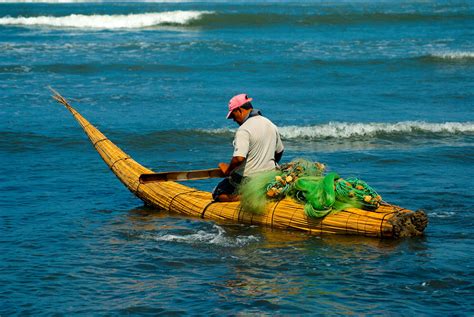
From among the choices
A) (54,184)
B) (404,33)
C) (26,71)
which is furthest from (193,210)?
(404,33)

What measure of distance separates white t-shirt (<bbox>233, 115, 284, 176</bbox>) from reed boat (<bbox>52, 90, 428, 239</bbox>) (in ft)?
1.43

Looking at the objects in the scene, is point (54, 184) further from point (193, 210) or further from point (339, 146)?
point (339, 146)

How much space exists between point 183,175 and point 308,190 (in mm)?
1471

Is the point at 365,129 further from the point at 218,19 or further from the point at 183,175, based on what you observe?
the point at 218,19

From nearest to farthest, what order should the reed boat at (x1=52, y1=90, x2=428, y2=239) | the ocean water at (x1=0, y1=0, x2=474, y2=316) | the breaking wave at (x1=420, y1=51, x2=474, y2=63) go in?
the ocean water at (x1=0, y1=0, x2=474, y2=316) → the reed boat at (x1=52, y1=90, x2=428, y2=239) → the breaking wave at (x1=420, y1=51, x2=474, y2=63)

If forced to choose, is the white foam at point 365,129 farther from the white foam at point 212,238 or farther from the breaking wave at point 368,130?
the white foam at point 212,238

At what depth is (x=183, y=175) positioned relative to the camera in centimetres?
908

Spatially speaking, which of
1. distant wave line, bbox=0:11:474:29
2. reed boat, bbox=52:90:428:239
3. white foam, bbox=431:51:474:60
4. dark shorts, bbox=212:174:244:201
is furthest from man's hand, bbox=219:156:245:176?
distant wave line, bbox=0:11:474:29

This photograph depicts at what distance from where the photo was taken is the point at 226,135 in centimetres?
1487

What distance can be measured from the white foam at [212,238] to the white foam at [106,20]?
31.0 m

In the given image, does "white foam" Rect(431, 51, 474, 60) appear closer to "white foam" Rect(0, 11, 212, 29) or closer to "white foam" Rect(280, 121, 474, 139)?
"white foam" Rect(280, 121, 474, 139)

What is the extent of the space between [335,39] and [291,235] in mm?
23436

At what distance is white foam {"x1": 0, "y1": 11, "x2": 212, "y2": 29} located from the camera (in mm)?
39969

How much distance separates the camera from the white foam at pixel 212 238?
834cm
